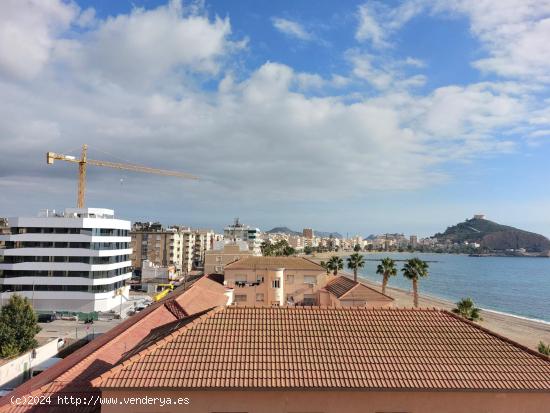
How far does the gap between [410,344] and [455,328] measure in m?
2.71

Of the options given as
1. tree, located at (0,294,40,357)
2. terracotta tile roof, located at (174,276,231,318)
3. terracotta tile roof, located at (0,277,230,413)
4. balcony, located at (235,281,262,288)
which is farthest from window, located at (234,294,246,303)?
terracotta tile roof, located at (0,277,230,413)

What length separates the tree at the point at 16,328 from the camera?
3481 cm

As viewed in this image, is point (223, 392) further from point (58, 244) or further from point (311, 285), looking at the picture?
point (58, 244)

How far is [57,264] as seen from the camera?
2537 inches

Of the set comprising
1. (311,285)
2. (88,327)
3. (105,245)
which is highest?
(105,245)

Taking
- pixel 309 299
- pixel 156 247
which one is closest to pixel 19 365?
pixel 309 299

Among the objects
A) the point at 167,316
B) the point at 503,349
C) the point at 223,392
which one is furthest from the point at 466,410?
the point at 167,316

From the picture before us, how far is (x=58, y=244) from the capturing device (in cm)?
6506

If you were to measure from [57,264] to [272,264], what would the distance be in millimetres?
37727

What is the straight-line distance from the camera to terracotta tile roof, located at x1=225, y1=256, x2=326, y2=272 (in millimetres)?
50219

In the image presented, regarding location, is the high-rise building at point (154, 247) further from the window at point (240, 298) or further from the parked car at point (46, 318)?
the window at point (240, 298)

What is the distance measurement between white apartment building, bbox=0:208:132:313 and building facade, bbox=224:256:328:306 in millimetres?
27962

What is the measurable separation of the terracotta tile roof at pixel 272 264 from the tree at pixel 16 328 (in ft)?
71.4

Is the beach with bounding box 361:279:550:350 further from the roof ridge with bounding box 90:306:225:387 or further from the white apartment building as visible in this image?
the white apartment building
